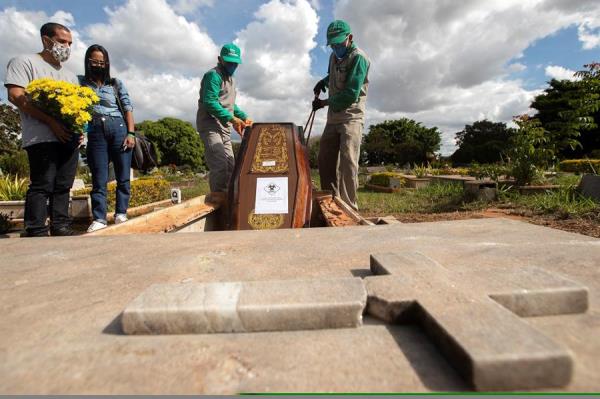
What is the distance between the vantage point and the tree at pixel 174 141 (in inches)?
1558

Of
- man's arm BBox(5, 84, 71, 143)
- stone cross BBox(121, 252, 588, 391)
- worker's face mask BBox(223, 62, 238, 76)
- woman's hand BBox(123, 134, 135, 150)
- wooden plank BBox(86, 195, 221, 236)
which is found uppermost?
worker's face mask BBox(223, 62, 238, 76)

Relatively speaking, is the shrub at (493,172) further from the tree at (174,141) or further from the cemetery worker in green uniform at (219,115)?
the tree at (174,141)

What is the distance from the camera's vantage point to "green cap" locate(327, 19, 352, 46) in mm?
3586

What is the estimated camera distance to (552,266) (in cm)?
120

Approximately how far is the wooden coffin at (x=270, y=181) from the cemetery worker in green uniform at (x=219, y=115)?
1.78 feet

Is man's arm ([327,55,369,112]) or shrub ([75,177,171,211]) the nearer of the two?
man's arm ([327,55,369,112])

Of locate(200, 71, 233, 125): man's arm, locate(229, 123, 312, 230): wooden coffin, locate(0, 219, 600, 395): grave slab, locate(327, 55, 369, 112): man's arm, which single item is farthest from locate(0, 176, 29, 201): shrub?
locate(327, 55, 369, 112): man's arm

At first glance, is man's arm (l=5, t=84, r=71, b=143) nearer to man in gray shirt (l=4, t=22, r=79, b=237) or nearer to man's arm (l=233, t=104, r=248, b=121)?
man in gray shirt (l=4, t=22, r=79, b=237)

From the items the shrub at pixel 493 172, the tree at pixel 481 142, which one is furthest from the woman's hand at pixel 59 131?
the tree at pixel 481 142

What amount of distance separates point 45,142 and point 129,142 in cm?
72

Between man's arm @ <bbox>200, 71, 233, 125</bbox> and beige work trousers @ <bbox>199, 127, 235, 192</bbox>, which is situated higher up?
man's arm @ <bbox>200, 71, 233, 125</bbox>

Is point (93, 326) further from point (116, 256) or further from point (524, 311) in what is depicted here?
point (524, 311)

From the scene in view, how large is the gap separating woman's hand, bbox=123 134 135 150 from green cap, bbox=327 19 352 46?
2.33 m

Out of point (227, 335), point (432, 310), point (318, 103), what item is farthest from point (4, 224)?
point (432, 310)
